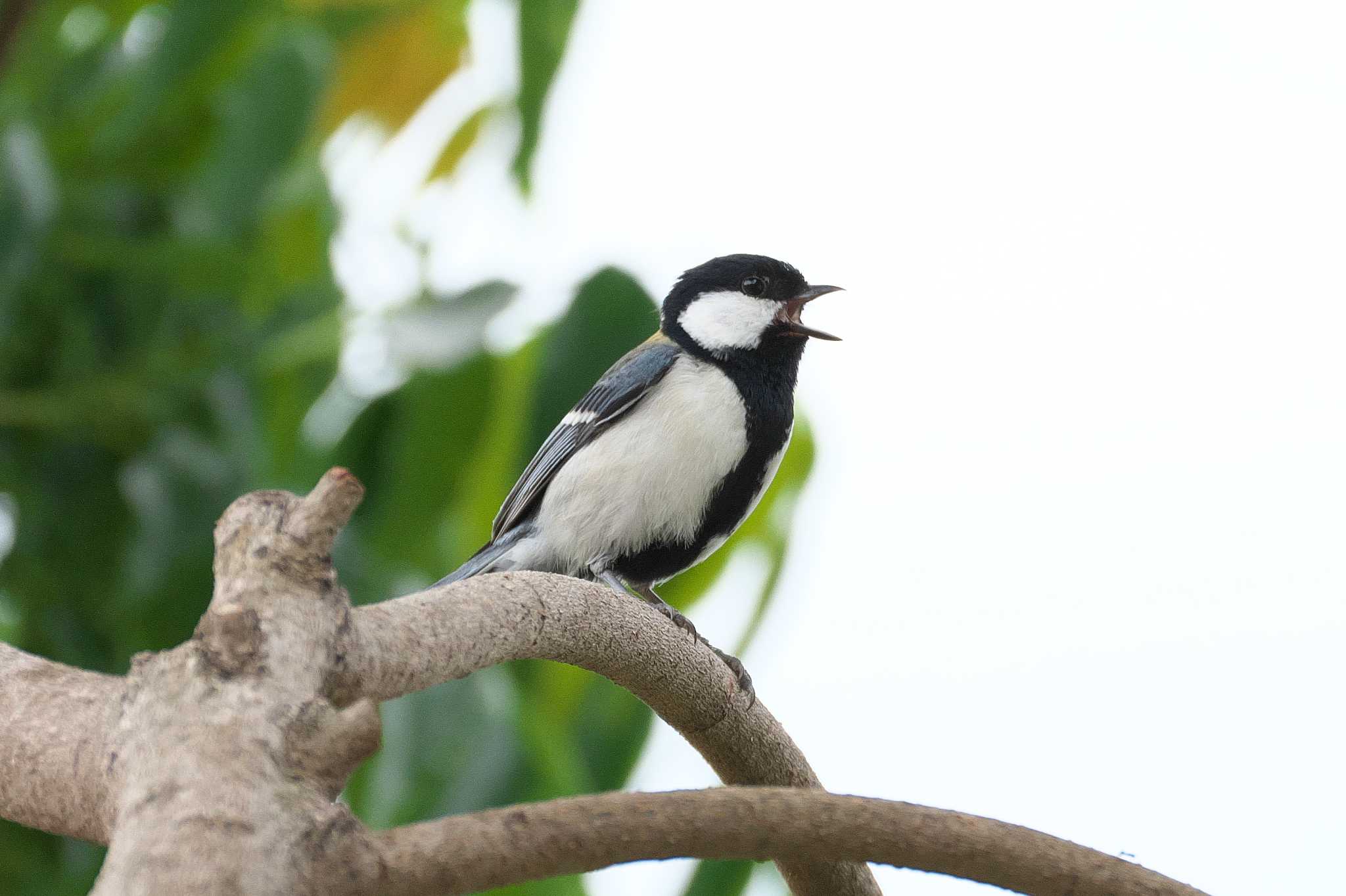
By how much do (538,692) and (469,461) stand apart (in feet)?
1.51

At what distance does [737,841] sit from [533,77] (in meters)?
2.03

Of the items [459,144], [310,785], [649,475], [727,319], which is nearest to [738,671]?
[649,475]

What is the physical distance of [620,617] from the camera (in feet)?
4.44

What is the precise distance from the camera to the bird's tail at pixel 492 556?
201 cm

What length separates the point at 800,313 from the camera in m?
2.17

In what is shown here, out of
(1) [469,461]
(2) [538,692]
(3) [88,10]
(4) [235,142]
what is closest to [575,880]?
(2) [538,692]

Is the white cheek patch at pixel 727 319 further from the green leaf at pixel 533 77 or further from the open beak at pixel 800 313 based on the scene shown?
the green leaf at pixel 533 77

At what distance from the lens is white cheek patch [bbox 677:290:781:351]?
82.0 inches

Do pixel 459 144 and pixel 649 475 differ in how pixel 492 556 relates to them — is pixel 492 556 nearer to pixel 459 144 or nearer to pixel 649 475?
pixel 649 475

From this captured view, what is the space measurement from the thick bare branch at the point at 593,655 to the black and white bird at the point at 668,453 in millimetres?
365

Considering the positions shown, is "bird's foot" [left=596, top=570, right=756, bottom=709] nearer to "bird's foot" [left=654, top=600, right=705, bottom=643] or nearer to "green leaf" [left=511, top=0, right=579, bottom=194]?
"bird's foot" [left=654, top=600, right=705, bottom=643]

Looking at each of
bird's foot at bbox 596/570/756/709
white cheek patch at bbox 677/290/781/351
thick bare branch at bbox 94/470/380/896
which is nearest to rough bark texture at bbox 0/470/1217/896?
thick bare branch at bbox 94/470/380/896

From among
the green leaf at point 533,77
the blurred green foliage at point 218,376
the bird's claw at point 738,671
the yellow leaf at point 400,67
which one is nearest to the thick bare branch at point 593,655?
the bird's claw at point 738,671

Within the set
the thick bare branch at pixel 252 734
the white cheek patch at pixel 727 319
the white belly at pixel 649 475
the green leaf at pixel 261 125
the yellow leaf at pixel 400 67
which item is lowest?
the thick bare branch at pixel 252 734
